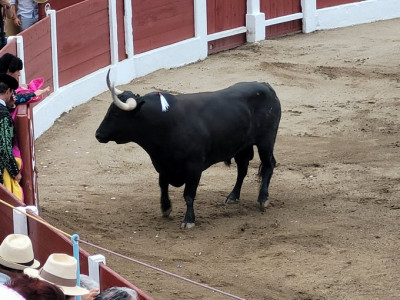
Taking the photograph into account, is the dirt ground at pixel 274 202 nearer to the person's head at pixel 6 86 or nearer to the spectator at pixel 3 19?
the spectator at pixel 3 19

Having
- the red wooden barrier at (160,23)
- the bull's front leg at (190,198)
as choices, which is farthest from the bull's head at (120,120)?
the red wooden barrier at (160,23)

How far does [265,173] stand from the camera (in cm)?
960

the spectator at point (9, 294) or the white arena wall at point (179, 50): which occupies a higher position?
the spectator at point (9, 294)

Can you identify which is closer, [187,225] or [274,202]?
[187,225]

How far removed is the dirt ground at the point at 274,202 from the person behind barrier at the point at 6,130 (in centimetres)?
105

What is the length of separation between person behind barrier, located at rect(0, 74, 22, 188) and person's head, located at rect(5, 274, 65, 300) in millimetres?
3520

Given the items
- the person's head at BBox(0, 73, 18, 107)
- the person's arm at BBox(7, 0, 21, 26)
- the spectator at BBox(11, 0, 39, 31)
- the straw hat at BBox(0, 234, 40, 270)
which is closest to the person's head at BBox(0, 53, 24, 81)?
the person's head at BBox(0, 73, 18, 107)

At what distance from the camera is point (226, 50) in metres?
16.6

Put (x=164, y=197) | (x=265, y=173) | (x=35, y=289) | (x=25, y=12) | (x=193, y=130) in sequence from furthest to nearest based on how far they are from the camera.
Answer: (x=25, y=12) < (x=265, y=173) < (x=164, y=197) < (x=193, y=130) < (x=35, y=289)

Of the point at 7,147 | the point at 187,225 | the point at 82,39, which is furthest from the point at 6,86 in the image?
the point at 82,39

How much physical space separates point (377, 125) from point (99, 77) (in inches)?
143

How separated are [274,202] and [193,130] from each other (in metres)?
1.26

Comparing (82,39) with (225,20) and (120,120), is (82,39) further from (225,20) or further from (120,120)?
(120,120)

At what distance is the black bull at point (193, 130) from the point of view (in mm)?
8711
